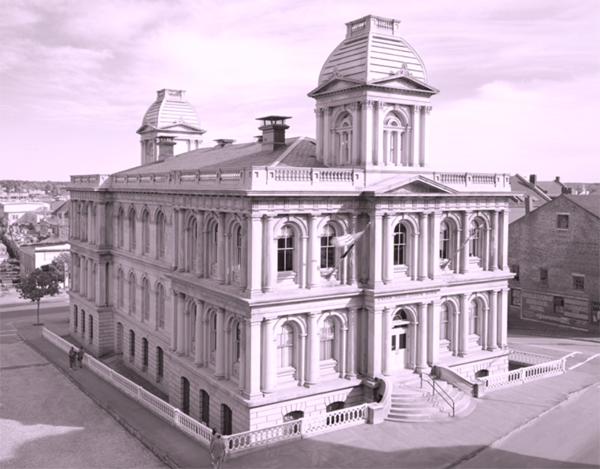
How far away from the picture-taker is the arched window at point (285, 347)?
2864 centimetres

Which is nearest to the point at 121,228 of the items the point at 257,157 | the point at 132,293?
the point at 132,293

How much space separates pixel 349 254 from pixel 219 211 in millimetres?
6646

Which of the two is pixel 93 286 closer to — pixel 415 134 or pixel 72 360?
pixel 72 360

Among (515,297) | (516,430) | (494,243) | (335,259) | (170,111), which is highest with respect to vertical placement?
(170,111)

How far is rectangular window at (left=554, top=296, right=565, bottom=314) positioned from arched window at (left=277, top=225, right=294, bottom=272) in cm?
2970

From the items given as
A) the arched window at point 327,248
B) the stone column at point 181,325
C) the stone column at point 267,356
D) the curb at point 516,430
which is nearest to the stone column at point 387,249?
the arched window at point 327,248

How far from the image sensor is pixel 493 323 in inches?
1394

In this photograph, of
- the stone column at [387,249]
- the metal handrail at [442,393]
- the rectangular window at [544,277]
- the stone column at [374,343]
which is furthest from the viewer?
the rectangular window at [544,277]

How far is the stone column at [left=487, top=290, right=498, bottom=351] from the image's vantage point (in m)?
35.3

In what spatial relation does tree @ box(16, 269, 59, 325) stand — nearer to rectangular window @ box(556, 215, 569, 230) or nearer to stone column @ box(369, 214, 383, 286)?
stone column @ box(369, 214, 383, 286)

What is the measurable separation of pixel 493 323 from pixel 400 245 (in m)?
8.56

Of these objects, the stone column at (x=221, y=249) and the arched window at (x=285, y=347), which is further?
the stone column at (x=221, y=249)

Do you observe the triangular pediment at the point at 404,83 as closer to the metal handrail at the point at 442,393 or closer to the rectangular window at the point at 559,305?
the metal handrail at the point at 442,393

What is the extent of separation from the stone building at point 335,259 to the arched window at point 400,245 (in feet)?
0.23
